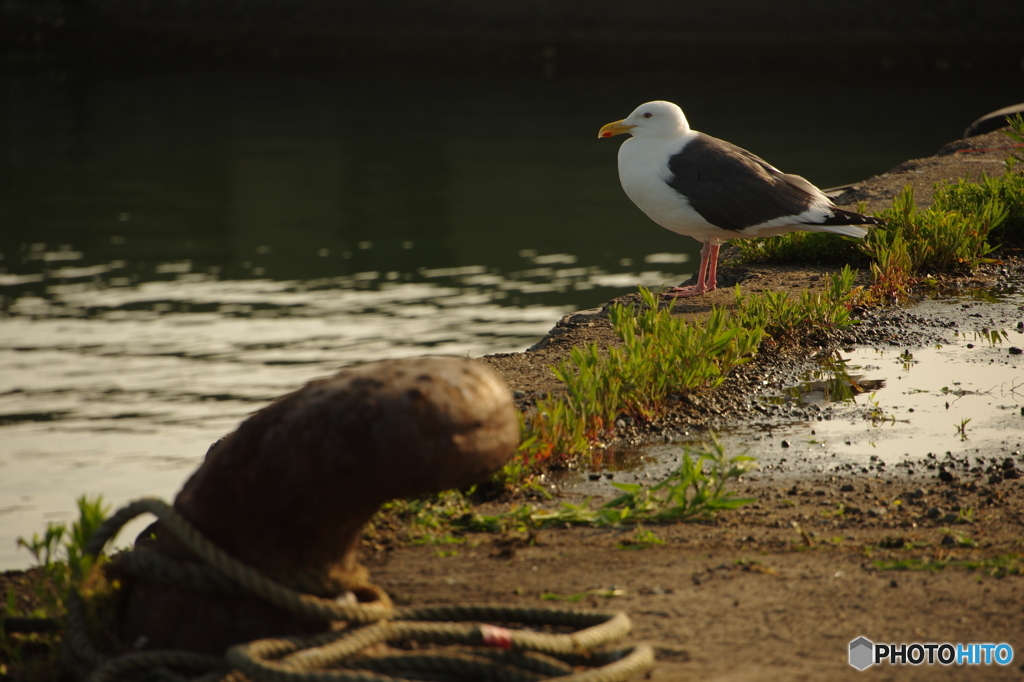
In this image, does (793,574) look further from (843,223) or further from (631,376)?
(843,223)

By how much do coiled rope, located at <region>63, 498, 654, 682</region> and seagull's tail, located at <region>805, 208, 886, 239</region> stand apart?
3790 millimetres

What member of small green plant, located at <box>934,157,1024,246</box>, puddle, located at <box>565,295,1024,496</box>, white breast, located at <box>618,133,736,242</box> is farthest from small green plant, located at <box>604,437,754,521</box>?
small green plant, located at <box>934,157,1024,246</box>

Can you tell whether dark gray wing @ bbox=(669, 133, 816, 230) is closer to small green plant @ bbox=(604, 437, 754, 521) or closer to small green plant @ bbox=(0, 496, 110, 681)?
small green plant @ bbox=(604, 437, 754, 521)

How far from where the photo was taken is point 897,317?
18.3ft

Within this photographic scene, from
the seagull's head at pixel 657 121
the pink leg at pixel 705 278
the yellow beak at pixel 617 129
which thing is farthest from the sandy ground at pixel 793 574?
the yellow beak at pixel 617 129

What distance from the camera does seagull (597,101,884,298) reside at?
19.6 ft

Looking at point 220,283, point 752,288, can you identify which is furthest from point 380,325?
point 752,288

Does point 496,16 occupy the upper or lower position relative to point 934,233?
upper

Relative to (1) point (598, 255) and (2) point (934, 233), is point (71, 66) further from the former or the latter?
(2) point (934, 233)

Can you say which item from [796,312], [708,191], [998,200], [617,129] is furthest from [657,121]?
[998,200]

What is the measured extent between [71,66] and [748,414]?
25173mm

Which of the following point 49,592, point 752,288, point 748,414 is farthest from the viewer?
point 752,288

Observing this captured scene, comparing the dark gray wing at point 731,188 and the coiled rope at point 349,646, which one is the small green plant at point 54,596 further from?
the dark gray wing at point 731,188

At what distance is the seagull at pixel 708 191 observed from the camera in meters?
5.96
